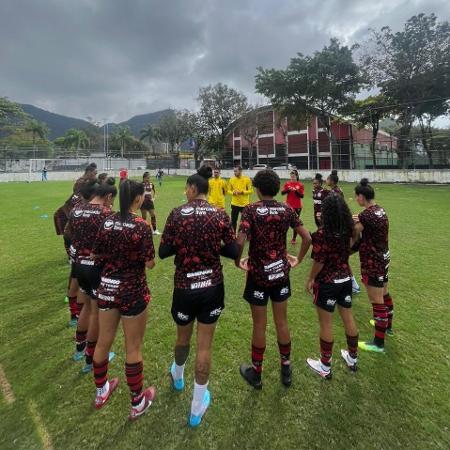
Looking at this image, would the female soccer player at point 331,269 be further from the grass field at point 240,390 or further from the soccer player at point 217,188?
the soccer player at point 217,188

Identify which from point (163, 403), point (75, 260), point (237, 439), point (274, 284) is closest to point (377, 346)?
point (274, 284)

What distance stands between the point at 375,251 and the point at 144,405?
9.89 feet

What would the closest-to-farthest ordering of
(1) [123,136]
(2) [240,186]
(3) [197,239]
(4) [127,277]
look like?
(3) [197,239]
(4) [127,277]
(2) [240,186]
(1) [123,136]

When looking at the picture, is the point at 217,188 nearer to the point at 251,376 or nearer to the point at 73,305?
the point at 73,305

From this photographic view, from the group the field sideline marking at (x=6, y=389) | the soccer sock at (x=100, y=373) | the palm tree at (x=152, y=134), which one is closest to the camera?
the soccer sock at (x=100, y=373)

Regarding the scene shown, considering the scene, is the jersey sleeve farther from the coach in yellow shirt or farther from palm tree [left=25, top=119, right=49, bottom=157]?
palm tree [left=25, top=119, right=49, bottom=157]

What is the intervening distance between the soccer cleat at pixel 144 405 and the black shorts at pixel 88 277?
42.8 inches

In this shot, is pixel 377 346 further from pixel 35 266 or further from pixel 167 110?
pixel 167 110

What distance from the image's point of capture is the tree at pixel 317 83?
3247 centimetres

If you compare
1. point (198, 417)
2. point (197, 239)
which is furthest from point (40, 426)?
point (197, 239)

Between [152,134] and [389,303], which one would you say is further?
[152,134]

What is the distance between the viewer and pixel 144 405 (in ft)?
9.40

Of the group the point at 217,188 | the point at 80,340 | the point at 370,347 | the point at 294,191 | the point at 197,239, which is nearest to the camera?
the point at 197,239

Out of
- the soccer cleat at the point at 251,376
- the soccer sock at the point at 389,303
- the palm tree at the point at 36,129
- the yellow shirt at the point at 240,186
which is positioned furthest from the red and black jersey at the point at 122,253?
the palm tree at the point at 36,129
